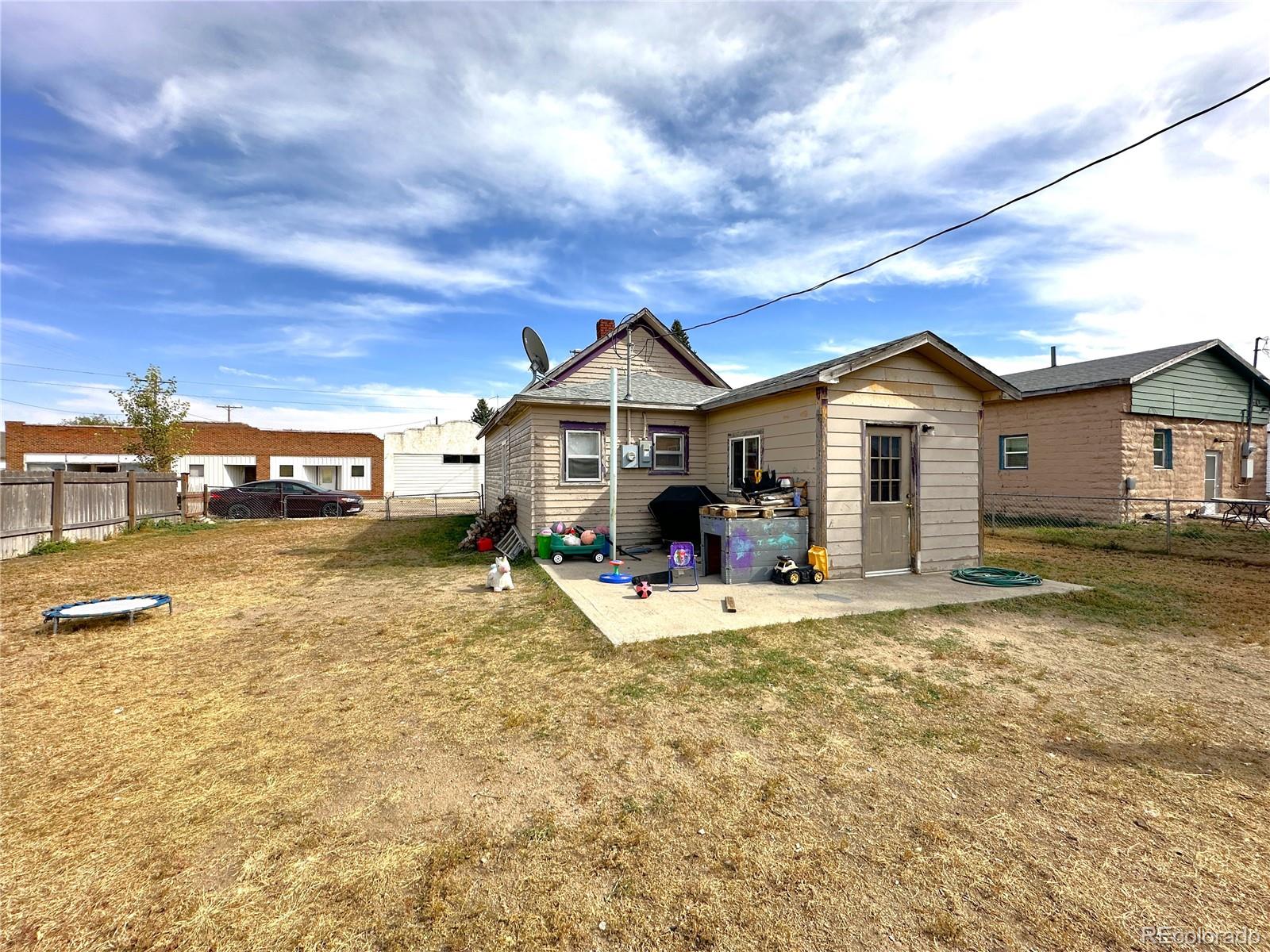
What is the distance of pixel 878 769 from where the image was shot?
3.25 meters

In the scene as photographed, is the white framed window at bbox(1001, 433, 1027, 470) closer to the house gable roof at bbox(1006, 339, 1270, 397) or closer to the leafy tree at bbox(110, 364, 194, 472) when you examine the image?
the house gable roof at bbox(1006, 339, 1270, 397)

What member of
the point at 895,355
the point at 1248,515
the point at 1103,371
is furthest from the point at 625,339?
the point at 1248,515

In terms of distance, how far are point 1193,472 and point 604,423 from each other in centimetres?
1871

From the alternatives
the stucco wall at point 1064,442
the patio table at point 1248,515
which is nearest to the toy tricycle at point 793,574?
the stucco wall at point 1064,442

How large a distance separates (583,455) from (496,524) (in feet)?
11.3

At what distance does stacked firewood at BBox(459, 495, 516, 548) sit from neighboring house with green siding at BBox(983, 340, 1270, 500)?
14.1 metres

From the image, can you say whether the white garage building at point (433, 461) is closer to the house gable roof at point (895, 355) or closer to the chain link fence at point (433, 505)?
the chain link fence at point (433, 505)

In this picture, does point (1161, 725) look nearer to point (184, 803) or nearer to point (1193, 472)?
point (184, 803)

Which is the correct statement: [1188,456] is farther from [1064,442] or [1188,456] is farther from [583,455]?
[583,455]

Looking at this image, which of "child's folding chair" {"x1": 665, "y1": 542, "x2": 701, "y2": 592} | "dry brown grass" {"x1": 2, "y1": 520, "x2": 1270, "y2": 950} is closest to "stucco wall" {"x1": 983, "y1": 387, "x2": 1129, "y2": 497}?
"child's folding chair" {"x1": 665, "y1": 542, "x2": 701, "y2": 592}

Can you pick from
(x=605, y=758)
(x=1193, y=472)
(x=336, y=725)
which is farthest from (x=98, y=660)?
(x=1193, y=472)

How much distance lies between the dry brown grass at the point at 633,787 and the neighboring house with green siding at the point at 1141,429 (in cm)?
1183

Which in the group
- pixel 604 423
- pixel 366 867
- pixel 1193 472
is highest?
pixel 604 423

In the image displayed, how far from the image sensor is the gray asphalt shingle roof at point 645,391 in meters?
11.2
